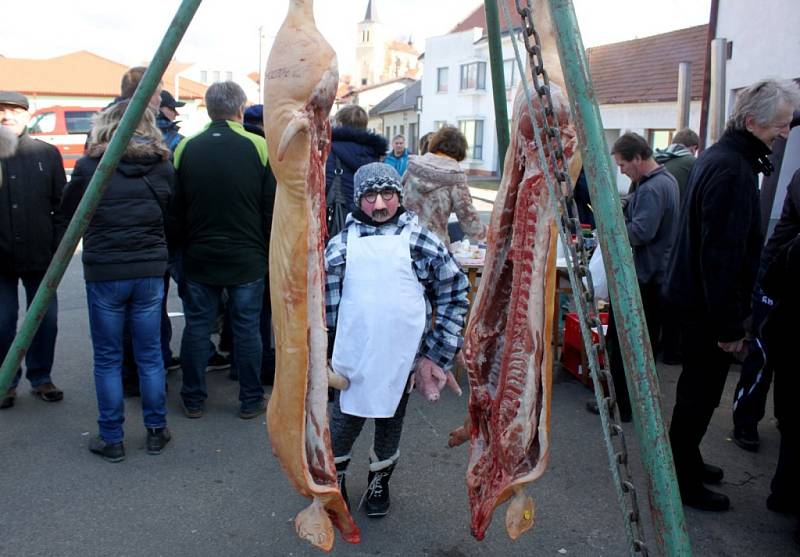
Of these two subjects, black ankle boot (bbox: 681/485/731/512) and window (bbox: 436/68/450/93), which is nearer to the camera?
black ankle boot (bbox: 681/485/731/512)

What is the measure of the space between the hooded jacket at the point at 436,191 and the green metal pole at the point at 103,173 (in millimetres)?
2899

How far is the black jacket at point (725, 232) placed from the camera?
3037mm

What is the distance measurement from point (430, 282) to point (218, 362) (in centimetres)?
313

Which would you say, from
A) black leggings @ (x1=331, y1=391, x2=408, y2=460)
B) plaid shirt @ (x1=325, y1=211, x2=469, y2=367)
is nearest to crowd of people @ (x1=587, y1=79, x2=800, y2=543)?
plaid shirt @ (x1=325, y1=211, x2=469, y2=367)

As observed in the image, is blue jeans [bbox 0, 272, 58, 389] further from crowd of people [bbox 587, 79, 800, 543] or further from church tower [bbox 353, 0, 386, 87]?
church tower [bbox 353, 0, 386, 87]

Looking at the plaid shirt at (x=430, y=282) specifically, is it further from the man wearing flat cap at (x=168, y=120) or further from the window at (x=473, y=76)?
the window at (x=473, y=76)

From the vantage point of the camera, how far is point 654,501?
1.37 meters

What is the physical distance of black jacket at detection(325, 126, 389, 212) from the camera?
4.67 meters

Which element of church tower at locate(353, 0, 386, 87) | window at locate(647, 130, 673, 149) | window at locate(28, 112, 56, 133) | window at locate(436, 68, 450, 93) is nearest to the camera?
window at locate(647, 130, 673, 149)

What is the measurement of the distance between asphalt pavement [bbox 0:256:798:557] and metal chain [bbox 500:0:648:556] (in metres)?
1.76

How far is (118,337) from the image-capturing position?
12.5 ft

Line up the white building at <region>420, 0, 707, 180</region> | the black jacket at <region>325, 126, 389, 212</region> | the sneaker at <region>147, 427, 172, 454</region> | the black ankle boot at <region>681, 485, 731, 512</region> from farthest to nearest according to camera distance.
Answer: the white building at <region>420, 0, 707, 180</region>, the black jacket at <region>325, 126, 389, 212</region>, the sneaker at <region>147, 427, 172, 454</region>, the black ankle boot at <region>681, 485, 731, 512</region>

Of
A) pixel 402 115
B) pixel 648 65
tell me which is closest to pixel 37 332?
pixel 648 65

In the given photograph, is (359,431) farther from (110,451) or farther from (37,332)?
(37,332)
